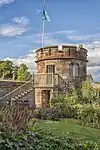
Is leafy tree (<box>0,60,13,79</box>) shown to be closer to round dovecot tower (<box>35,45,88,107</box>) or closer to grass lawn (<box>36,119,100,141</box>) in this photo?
round dovecot tower (<box>35,45,88,107</box>)

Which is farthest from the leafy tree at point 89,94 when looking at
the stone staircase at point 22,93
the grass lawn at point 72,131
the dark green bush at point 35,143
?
the dark green bush at point 35,143

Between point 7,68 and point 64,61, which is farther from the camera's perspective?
point 7,68

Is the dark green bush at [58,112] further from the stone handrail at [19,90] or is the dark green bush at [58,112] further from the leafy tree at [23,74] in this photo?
the leafy tree at [23,74]

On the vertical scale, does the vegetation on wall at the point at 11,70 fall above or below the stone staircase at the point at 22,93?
above

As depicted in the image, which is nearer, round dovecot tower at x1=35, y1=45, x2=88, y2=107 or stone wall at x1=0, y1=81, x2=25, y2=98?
stone wall at x1=0, y1=81, x2=25, y2=98

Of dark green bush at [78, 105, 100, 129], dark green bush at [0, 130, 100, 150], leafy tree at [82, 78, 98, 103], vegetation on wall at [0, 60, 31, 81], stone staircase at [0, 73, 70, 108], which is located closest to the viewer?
dark green bush at [0, 130, 100, 150]

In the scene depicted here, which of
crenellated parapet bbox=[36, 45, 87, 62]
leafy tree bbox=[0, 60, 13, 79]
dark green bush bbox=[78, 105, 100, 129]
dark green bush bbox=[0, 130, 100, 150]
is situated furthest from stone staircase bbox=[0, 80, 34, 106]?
dark green bush bbox=[0, 130, 100, 150]

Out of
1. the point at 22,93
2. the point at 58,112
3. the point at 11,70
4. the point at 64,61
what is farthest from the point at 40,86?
the point at 11,70

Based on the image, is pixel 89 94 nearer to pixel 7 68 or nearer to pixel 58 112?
pixel 58 112

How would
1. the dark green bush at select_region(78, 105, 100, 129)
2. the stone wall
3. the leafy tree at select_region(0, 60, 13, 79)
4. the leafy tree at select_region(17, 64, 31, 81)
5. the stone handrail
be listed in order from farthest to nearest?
the leafy tree at select_region(0, 60, 13, 79) → the leafy tree at select_region(17, 64, 31, 81) → the stone wall → the stone handrail → the dark green bush at select_region(78, 105, 100, 129)

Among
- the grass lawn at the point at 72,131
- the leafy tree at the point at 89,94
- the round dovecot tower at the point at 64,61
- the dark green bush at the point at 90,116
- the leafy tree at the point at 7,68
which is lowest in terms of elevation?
the grass lawn at the point at 72,131

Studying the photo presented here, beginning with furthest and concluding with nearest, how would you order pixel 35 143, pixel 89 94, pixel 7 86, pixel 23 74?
pixel 23 74 → pixel 7 86 → pixel 89 94 → pixel 35 143

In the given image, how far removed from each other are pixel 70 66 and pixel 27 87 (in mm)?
Answer: 4901

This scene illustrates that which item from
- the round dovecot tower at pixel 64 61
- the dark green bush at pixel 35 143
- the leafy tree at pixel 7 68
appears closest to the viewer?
the dark green bush at pixel 35 143
